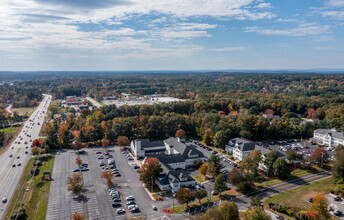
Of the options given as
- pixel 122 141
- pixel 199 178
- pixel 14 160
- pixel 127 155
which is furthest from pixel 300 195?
pixel 14 160

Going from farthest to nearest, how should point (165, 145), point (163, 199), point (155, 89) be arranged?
point (155, 89) < point (165, 145) < point (163, 199)

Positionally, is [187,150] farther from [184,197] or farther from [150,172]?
[184,197]

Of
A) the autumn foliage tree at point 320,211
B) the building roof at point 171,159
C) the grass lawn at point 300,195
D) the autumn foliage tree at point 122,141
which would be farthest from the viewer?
the autumn foliage tree at point 122,141

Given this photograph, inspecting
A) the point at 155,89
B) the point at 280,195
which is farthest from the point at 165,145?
the point at 155,89

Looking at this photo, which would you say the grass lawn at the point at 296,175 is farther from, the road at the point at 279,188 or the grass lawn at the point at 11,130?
the grass lawn at the point at 11,130

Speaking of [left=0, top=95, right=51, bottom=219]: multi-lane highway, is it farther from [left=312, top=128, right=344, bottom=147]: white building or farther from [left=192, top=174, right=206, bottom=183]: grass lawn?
[left=312, top=128, right=344, bottom=147]: white building

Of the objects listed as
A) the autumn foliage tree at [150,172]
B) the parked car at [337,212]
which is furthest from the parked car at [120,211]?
the parked car at [337,212]

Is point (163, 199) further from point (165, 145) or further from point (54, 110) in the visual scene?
point (54, 110)

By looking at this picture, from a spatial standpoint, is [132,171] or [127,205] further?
[132,171]
